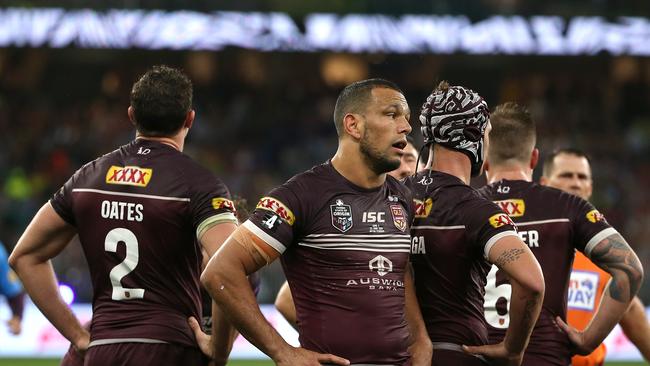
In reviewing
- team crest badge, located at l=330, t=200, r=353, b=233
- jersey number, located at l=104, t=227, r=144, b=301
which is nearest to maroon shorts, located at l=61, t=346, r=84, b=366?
jersey number, located at l=104, t=227, r=144, b=301

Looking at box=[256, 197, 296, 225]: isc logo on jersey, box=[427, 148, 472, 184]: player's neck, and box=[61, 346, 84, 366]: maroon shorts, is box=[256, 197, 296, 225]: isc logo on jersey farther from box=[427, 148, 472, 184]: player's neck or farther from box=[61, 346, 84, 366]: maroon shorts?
box=[61, 346, 84, 366]: maroon shorts

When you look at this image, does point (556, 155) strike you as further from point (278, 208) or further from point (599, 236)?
point (278, 208)

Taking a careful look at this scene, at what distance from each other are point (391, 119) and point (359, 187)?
34 cm

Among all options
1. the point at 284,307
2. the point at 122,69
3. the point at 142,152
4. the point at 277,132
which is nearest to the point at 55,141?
the point at 122,69

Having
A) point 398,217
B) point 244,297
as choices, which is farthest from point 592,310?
point 244,297

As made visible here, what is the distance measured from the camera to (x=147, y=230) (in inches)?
190

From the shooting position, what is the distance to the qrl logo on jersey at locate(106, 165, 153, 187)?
4.88m

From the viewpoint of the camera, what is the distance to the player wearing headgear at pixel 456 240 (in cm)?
480

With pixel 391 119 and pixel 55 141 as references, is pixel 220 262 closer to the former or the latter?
pixel 391 119

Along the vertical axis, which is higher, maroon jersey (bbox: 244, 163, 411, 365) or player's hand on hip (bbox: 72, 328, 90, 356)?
maroon jersey (bbox: 244, 163, 411, 365)

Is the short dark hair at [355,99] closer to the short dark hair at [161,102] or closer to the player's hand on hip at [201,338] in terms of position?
the short dark hair at [161,102]

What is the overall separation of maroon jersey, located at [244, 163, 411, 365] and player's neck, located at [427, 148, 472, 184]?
594 mm

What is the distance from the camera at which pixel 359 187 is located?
4648mm

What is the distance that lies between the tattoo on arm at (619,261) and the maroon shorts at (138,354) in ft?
7.22
